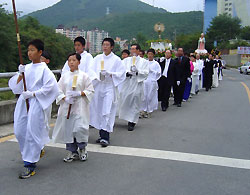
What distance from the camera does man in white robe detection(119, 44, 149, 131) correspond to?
7970 mm

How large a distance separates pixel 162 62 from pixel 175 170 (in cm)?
712

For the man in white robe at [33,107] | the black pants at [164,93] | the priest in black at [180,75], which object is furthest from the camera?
the priest in black at [180,75]

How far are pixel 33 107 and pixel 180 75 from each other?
27.3 ft

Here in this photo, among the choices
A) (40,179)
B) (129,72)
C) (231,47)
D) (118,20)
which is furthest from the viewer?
(118,20)

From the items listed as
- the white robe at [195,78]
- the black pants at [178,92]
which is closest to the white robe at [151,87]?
the black pants at [178,92]

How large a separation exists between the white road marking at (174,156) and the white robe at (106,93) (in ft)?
1.92

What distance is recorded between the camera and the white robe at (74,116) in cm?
527

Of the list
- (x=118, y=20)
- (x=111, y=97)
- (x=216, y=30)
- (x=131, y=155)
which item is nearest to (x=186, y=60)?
(x=111, y=97)

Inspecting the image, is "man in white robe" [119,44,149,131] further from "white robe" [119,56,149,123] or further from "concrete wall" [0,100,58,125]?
"concrete wall" [0,100,58,125]

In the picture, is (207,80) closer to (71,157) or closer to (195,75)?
(195,75)

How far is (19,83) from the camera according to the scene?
15.4ft

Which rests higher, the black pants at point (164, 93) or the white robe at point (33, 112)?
the white robe at point (33, 112)

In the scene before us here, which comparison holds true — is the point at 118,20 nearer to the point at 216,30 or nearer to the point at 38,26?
the point at 216,30

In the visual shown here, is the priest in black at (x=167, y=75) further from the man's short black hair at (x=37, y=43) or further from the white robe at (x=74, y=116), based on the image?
the man's short black hair at (x=37, y=43)
